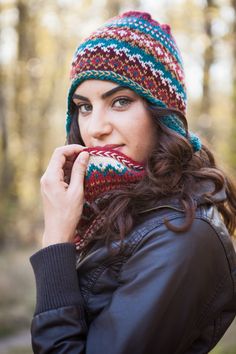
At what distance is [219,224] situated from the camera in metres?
1.95

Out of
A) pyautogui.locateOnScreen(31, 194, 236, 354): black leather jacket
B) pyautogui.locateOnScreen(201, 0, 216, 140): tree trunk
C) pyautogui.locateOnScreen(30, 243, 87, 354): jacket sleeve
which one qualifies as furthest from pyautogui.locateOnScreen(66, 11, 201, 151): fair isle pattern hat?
pyautogui.locateOnScreen(201, 0, 216, 140): tree trunk

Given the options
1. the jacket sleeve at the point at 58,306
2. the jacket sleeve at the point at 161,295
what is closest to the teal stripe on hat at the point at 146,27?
the jacket sleeve at the point at 161,295

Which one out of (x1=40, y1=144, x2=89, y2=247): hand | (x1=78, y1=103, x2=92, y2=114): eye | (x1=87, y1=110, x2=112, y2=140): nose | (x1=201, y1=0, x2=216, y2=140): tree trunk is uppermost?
(x1=201, y1=0, x2=216, y2=140): tree trunk

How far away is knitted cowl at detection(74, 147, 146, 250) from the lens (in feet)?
6.70

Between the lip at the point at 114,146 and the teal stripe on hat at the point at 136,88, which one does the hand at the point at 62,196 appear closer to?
the lip at the point at 114,146

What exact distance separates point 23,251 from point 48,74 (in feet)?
22.5

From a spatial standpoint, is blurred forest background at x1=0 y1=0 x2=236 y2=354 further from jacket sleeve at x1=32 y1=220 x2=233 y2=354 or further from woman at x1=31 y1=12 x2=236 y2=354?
jacket sleeve at x1=32 y1=220 x2=233 y2=354

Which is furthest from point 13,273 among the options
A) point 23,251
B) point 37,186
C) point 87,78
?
point 87,78

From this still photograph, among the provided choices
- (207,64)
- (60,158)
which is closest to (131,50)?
(60,158)

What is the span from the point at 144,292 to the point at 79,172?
0.66m

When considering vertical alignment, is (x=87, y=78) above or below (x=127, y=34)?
below

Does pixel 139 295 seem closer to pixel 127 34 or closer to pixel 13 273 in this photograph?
pixel 127 34

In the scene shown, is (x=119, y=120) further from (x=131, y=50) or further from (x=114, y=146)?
(x=131, y=50)

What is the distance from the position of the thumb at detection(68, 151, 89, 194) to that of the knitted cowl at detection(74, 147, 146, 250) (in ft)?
0.07
